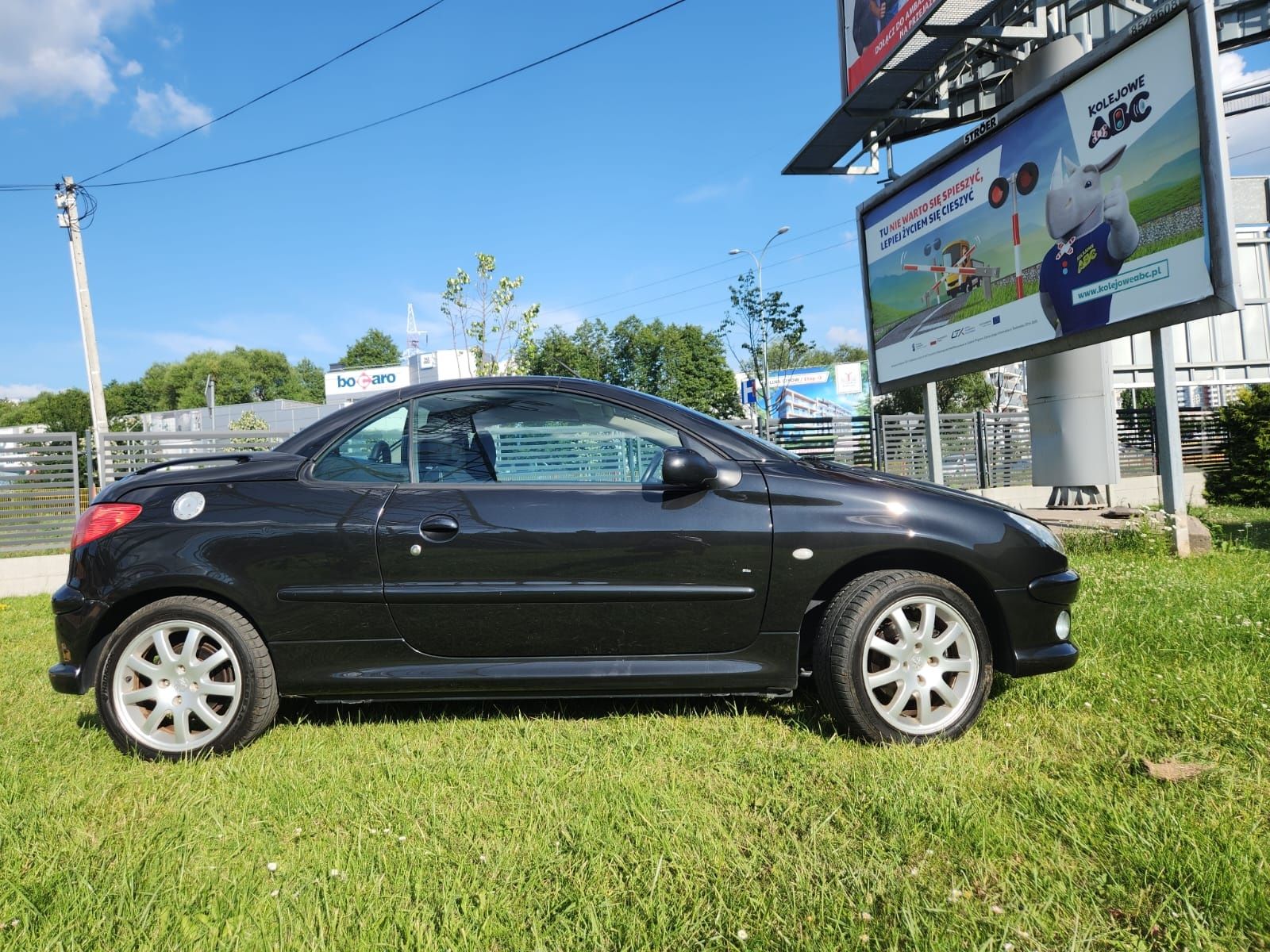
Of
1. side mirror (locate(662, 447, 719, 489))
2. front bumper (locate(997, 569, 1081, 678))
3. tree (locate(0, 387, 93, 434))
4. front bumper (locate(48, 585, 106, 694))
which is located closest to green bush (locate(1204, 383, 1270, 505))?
front bumper (locate(997, 569, 1081, 678))

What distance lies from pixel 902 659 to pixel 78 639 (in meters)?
3.04

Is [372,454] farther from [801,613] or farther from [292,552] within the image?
[801,613]

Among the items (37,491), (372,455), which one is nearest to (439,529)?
(372,455)

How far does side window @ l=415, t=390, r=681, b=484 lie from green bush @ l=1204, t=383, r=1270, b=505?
39.7 feet

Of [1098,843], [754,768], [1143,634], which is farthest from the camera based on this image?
[1143,634]

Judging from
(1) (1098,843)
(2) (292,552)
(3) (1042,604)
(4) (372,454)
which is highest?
(4) (372,454)

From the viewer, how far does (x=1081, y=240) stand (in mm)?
7043

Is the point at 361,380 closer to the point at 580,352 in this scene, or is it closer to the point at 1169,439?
the point at 580,352

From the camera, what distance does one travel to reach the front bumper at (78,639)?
10.2 feet

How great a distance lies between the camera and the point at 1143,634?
13.3 feet

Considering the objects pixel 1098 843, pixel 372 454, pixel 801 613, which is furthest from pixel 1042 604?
pixel 372 454

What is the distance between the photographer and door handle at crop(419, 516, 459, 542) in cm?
308

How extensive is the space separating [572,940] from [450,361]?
278 ft

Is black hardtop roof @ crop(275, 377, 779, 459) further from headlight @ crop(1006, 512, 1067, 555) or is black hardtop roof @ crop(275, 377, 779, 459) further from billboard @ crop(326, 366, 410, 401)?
billboard @ crop(326, 366, 410, 401)
